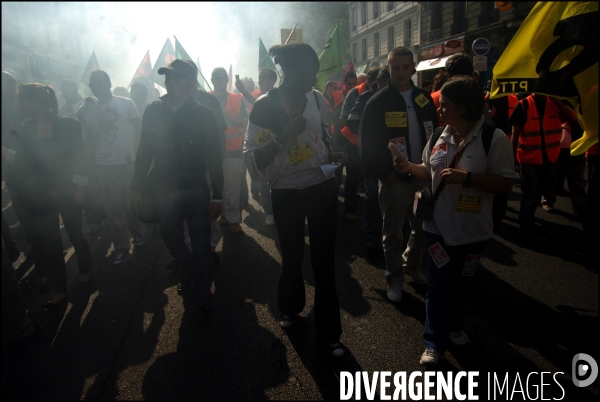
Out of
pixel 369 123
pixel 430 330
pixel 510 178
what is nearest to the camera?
pixel 510 178

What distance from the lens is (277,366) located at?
2.59 metres

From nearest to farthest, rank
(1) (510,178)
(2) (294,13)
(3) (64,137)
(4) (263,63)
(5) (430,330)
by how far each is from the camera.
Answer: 1. (2) (294,13)
2. (1) (510,178)
3. (5) (430,330)
4. (3) (64,137)
5. (4) (263,63)

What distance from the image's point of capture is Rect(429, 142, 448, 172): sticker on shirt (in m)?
2.49

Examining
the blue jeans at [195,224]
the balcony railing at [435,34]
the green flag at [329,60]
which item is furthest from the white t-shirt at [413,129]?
the green flag at [329,60]

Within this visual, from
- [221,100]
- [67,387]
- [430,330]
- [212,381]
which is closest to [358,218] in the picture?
[221,100]

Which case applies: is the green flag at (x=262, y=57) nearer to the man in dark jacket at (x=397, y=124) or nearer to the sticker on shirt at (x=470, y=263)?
the man in dark jacket at (x=397, y=124)

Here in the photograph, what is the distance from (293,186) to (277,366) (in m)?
1.16

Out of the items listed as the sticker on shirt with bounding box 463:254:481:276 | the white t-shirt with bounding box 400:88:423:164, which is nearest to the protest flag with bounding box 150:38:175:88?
the white t-shirt with bounding box 400:88:423:164

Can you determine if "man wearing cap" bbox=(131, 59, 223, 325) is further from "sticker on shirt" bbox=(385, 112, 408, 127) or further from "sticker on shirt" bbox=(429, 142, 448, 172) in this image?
"sticker on shirt" bbox=(429, 142, 448, 172)

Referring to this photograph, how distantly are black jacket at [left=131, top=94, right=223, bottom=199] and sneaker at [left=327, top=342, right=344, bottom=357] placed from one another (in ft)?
4.93

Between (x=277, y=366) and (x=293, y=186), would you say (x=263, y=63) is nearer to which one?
(x=293, y=186)

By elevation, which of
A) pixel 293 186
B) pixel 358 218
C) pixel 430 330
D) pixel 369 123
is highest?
pixel 369 123

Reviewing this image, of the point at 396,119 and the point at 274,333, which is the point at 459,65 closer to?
the point at 396,119

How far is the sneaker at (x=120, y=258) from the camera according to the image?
4602 mm
